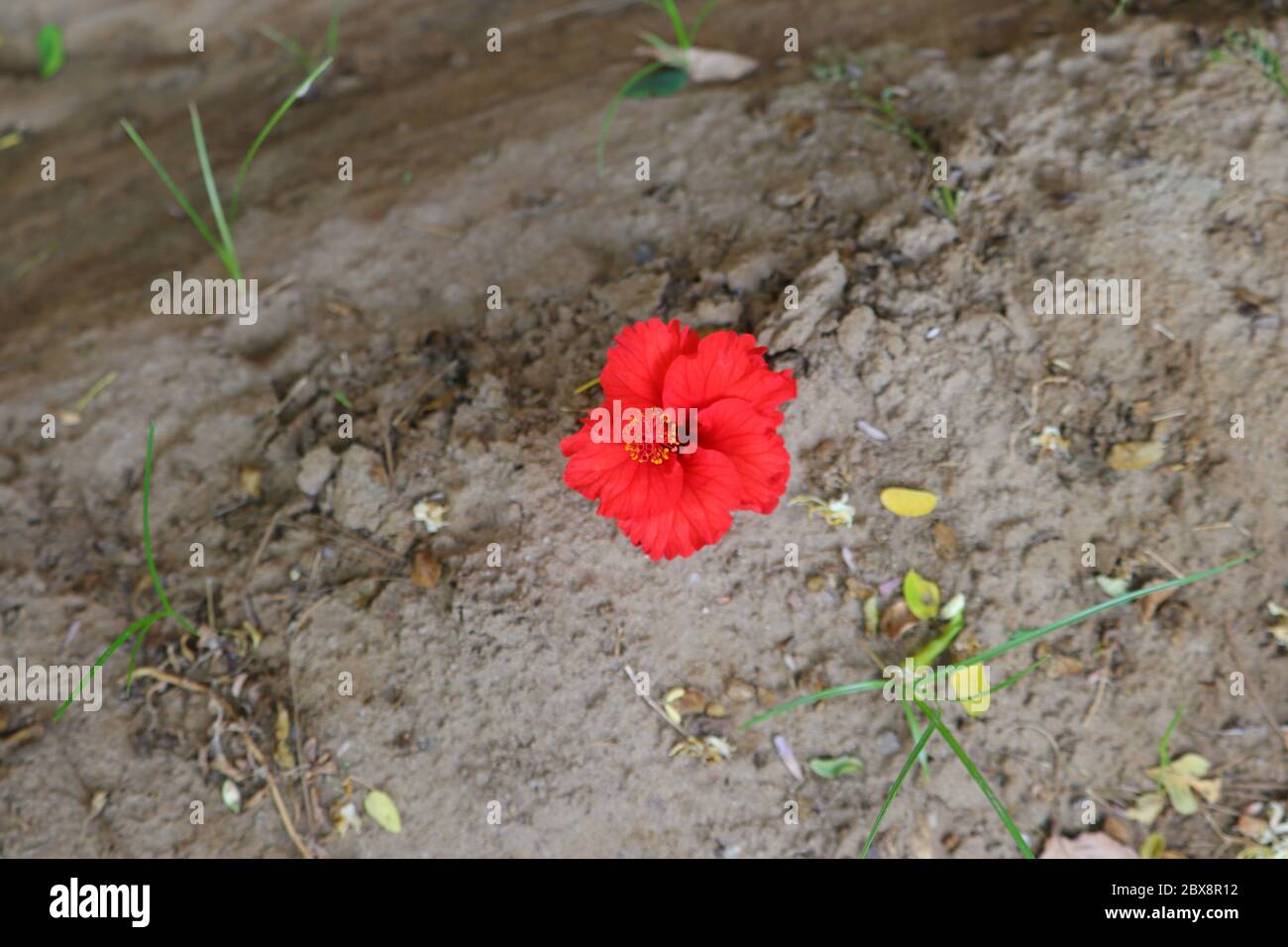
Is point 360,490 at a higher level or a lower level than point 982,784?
higher

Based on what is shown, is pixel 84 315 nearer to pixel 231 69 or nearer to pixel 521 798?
pixel 231 69

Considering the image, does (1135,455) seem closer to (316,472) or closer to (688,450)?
(688,450)

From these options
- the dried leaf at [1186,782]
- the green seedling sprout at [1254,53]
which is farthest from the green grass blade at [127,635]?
the green seedling sprout at [1254,53]

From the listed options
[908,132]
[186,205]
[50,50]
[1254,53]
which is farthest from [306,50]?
[1254,53]

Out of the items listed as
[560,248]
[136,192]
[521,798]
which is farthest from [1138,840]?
[136,192]

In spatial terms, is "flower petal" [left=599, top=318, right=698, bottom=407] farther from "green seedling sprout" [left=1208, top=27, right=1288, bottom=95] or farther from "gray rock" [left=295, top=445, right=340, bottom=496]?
"green seedling sprout" [left=1208, top=27, right=1288, bottom=95]
